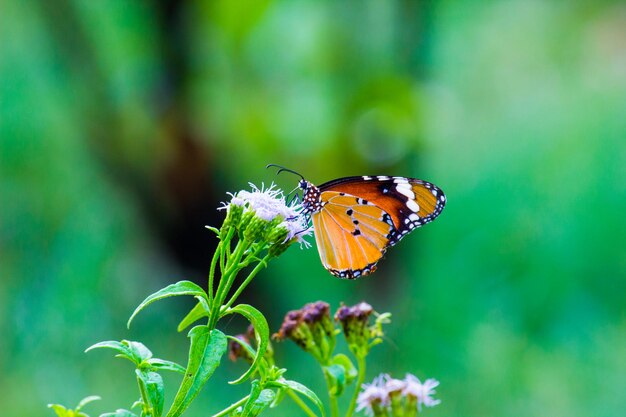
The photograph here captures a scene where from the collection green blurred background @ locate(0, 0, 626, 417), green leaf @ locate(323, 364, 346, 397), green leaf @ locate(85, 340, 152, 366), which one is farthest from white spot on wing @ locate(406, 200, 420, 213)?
green blurred background @ locate(0, 0, 626, 417)

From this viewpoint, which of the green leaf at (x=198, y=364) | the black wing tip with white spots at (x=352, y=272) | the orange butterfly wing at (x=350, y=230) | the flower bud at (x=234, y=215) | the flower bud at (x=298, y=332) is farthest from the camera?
the orange butterfly wing at (x=350, y=230)

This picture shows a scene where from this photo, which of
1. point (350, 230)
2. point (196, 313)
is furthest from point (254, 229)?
point (350, 230)

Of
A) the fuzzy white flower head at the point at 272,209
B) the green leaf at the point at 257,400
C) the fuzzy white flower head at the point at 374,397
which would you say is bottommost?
the green leaf at the point at 257,400

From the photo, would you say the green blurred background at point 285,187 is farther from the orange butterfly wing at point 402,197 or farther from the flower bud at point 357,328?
the flower bud at point 357,328

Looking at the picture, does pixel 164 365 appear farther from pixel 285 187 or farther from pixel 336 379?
pixel 285 187

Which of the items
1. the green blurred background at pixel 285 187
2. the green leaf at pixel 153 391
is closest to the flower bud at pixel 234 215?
the green leaf at pixel 153 391

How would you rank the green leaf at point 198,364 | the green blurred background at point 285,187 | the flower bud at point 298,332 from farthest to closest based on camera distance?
1. the green blurred background at point 285,187
2. the flower bud at point 298,332
3. the green leaf at point 198,364
